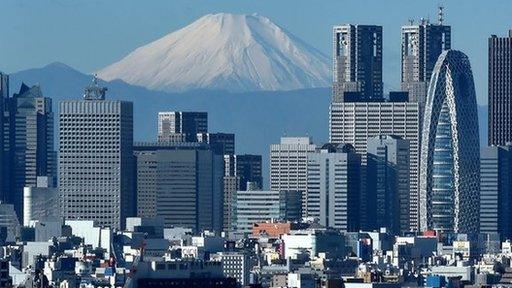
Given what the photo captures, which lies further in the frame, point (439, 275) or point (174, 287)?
point (439, 275)

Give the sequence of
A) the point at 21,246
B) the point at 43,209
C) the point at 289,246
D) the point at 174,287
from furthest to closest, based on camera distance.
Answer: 1. the point at 43,209
2. the point at 289,246
3. the point at 21,246
4. the point at 174,287

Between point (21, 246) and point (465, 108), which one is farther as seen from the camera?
point (465, 108)

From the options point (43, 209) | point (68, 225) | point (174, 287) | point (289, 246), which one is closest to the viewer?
point (174, 287)

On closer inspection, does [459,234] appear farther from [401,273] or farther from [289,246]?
[401,273]

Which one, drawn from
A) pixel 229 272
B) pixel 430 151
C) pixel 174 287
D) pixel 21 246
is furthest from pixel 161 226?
pixel 174 287

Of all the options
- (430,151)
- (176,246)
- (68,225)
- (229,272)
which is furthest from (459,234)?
(229,272)

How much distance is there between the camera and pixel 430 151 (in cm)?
19912

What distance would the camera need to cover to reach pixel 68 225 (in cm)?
18138

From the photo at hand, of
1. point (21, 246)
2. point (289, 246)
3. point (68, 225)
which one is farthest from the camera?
point (68, 225)

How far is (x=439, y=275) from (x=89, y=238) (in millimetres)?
43672

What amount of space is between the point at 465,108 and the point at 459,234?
387 inches

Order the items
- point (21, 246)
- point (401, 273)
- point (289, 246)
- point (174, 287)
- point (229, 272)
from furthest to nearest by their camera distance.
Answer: point (289, 246) → point (21, 246) → point (401, 273) → point (229, 272) → point (174, 287)

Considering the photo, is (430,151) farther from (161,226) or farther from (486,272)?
(486,272)

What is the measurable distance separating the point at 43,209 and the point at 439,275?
67.8 meters
